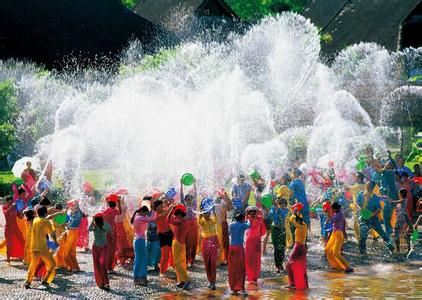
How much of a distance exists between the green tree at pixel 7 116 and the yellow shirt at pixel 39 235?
16975 mm

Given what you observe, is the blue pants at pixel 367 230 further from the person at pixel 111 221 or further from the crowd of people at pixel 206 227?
the person at pixel 111 221

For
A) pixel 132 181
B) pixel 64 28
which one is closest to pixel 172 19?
pixel 64 28

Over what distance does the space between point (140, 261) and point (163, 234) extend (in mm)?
1255

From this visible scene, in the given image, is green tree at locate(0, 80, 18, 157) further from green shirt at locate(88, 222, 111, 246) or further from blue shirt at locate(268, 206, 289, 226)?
green shirt at locate(88, 222, 111, 246)

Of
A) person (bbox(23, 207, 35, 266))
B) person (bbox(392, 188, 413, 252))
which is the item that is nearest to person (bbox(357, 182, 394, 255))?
person (bbox(392, 188, 413, 252))

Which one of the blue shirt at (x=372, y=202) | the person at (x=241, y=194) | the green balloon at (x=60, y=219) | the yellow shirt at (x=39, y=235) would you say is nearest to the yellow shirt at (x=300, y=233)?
the person at (x=241, y=194)

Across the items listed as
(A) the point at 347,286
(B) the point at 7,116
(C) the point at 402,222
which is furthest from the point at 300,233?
(B) the point at 7,116

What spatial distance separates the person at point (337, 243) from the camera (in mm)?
16234

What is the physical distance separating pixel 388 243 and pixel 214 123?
12.2m

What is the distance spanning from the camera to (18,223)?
17375 mm

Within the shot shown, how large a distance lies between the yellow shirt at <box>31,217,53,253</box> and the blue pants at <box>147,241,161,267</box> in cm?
193

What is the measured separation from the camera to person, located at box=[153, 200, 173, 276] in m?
15.9

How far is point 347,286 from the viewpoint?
14875 mm

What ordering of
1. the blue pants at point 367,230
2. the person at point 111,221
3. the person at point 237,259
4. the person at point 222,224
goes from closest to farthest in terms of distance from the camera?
the person at point 237,259 → the person at point 111,221 → the person at point 222,224 → the blue pants at point 367,230
